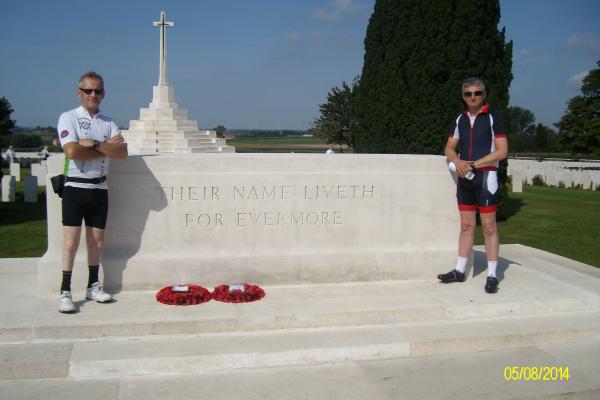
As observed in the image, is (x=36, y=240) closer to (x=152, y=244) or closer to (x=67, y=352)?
(x=152, y=244)

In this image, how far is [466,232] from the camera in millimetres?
5121

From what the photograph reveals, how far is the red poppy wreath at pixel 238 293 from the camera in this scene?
4.53m

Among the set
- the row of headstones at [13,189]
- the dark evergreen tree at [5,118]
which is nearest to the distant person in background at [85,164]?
the row of headstones at [13,189]

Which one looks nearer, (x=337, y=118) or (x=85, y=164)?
(x=85, y=164)

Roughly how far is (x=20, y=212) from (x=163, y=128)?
40.7 feet

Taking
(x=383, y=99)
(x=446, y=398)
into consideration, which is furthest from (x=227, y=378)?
(x=383, y=99)

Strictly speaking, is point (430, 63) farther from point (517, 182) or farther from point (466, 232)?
point (517, 182)

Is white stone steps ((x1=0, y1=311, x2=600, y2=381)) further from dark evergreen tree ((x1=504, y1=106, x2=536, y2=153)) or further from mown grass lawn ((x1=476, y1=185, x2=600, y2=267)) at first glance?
dark evergreen tree ((x1=504, y1=106, x2=536, y2=153))

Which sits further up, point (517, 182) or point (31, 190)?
point (517, 182)

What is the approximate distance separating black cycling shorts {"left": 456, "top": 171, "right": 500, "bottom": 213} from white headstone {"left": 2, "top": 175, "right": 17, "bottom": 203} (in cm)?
1295

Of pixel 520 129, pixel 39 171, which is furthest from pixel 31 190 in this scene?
pixel 520 129

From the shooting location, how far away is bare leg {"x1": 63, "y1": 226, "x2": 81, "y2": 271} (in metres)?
4.23

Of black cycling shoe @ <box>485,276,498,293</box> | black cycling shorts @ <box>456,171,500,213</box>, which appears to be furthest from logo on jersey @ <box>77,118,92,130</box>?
black cycling shoe @ <box>485,276,498,293</box>
